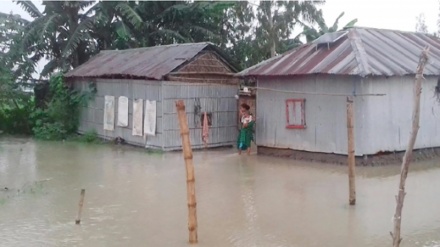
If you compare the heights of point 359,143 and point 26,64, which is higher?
point 26,64

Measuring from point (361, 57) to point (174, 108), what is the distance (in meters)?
5.50

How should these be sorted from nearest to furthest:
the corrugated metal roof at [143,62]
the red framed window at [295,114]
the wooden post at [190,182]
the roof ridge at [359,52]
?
the wooden post at [190,182], the roof ridge at [359,52], the red framed window at [295,114], the corrugated metal roof at [143,62]

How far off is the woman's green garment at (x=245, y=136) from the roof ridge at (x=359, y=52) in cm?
336

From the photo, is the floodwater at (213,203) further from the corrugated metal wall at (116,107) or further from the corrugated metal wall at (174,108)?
the corrugated metal wall at (116,107)

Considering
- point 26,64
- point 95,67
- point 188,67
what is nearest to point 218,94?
point 188,67

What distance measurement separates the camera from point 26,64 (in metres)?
22.4

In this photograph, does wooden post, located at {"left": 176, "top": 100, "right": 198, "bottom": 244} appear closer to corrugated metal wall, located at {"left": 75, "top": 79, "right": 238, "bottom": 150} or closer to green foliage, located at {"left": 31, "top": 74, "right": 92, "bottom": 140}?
corrugated metal wall, located at {"left": 75, "top": 79, "right": 238, "bottom": 150}

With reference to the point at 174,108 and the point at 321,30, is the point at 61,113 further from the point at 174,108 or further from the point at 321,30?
the point at 321,30

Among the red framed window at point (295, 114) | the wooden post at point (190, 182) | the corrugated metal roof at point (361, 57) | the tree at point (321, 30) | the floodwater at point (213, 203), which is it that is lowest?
the floodwater at point (213, 203)

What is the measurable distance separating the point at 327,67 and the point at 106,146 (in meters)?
7.61

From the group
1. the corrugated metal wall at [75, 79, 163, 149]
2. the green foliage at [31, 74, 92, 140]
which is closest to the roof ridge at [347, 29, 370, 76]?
the corrugated metal wall at [75, 79, 163, 149]

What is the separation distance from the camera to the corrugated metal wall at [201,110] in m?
16.5

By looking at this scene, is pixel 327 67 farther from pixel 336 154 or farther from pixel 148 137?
pixel 148 137

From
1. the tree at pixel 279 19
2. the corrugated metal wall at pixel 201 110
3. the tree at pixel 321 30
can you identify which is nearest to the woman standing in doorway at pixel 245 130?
the corrugated metal wall at pixel 201 110
